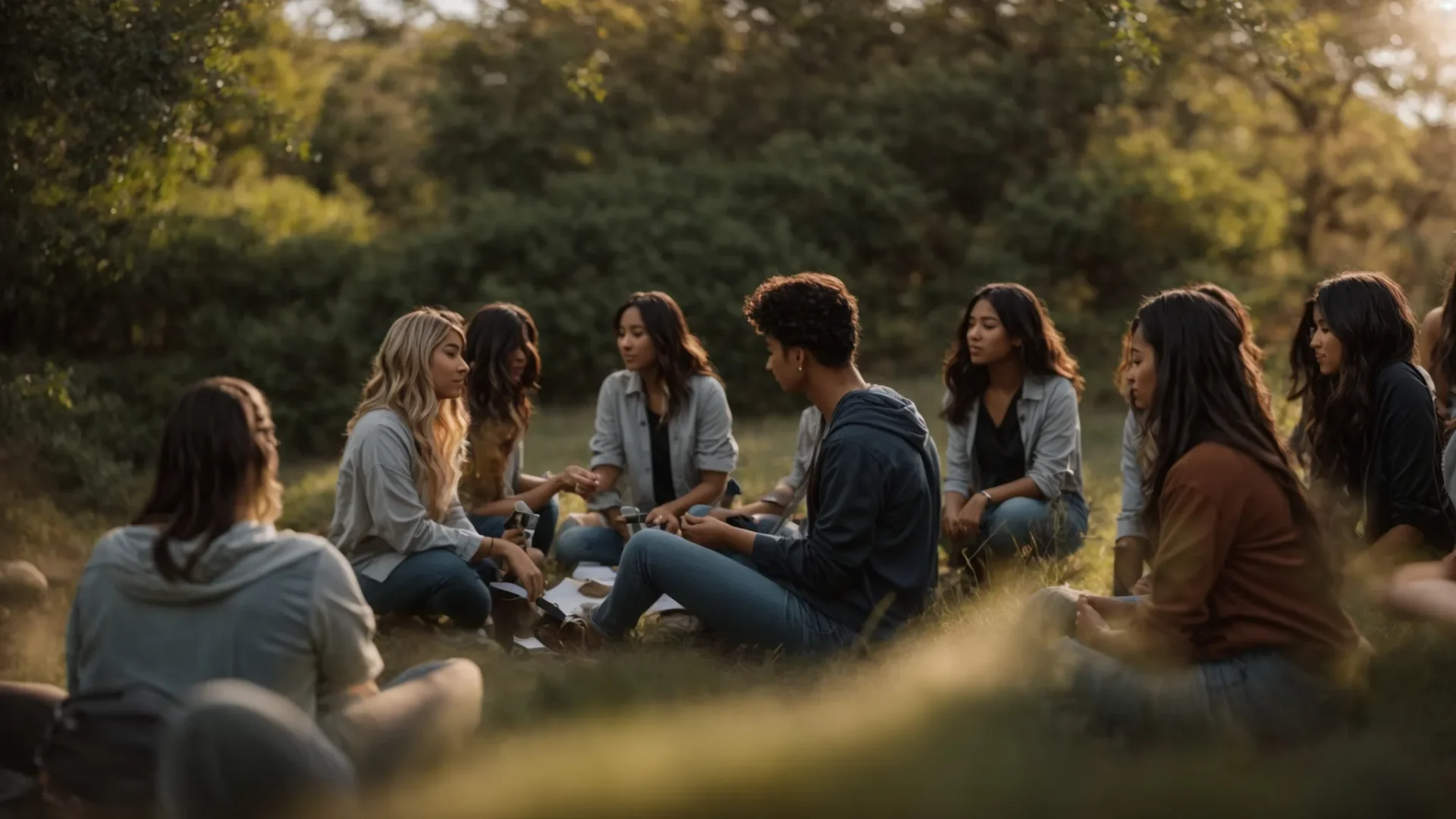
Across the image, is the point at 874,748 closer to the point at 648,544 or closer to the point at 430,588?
the point at 648,544

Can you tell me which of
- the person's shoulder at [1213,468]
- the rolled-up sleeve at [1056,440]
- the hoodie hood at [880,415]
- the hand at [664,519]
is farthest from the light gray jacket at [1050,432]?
the person's shoulder at [1213,468]

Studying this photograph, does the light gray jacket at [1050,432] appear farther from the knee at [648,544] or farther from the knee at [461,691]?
the knee at [461,691]

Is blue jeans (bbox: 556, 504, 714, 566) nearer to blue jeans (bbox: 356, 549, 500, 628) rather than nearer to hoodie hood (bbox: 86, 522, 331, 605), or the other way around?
blue jeans (bbox: 356, 549, 500, 628)

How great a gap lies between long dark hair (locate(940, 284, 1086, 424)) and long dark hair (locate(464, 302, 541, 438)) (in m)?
2.11

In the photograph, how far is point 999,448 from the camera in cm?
729

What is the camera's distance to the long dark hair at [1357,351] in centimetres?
591

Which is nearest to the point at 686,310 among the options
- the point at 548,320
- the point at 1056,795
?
the point at 548,320

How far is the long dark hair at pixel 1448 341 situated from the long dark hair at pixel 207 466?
4.89 meters

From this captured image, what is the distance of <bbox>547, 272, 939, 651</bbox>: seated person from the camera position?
17.1ft

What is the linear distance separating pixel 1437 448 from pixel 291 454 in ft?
43.5

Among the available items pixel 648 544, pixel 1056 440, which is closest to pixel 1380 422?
pixel 1056 440

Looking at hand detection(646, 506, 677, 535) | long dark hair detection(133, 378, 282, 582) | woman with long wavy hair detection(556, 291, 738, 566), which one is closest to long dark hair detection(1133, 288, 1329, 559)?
hand detection(646, 506, 677, 535)

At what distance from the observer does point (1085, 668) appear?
14.1 feet

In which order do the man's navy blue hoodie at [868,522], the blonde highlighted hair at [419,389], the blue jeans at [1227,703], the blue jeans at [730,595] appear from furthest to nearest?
the blonde highlighted hair at [419,389] < the blue jeans at [730,595] < the man's navy blue hoodie at [868,522] < the blue jeans at [1227,703]
